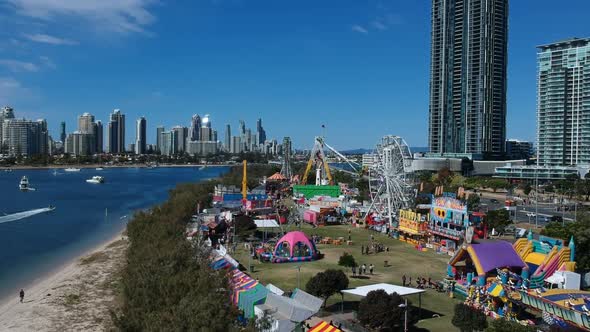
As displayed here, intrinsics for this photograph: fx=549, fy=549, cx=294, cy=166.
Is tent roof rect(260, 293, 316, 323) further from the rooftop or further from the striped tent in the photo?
the rooftop

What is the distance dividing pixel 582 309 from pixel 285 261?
23.9 meters

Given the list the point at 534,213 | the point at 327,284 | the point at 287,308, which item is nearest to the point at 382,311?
the point at 287,308

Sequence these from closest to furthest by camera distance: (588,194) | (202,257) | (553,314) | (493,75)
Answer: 1. (553,314)
2. (202,257)
3. (588,194)
4. (493,75)

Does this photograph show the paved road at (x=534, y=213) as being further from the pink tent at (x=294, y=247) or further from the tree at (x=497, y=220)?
the pink tent at (x=294, y=247)

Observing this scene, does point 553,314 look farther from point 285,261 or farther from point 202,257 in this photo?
point 285,261

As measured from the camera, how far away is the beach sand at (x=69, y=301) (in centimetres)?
3034

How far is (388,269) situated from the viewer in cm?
3947

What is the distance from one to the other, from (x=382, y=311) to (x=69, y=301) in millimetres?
21630

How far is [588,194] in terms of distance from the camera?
94.5 m

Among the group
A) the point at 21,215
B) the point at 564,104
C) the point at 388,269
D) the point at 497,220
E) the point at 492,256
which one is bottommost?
the point at 21,215

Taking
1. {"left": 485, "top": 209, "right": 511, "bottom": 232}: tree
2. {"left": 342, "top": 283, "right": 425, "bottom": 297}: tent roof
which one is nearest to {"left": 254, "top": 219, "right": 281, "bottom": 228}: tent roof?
{"left": 485, "top": 209, "right": 511, "bottom": 232}: tree

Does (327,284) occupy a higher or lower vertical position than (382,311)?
higher

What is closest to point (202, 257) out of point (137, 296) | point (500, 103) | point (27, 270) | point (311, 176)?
point (137, 296)

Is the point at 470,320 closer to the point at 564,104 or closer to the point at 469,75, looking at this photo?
the point at 564,104
